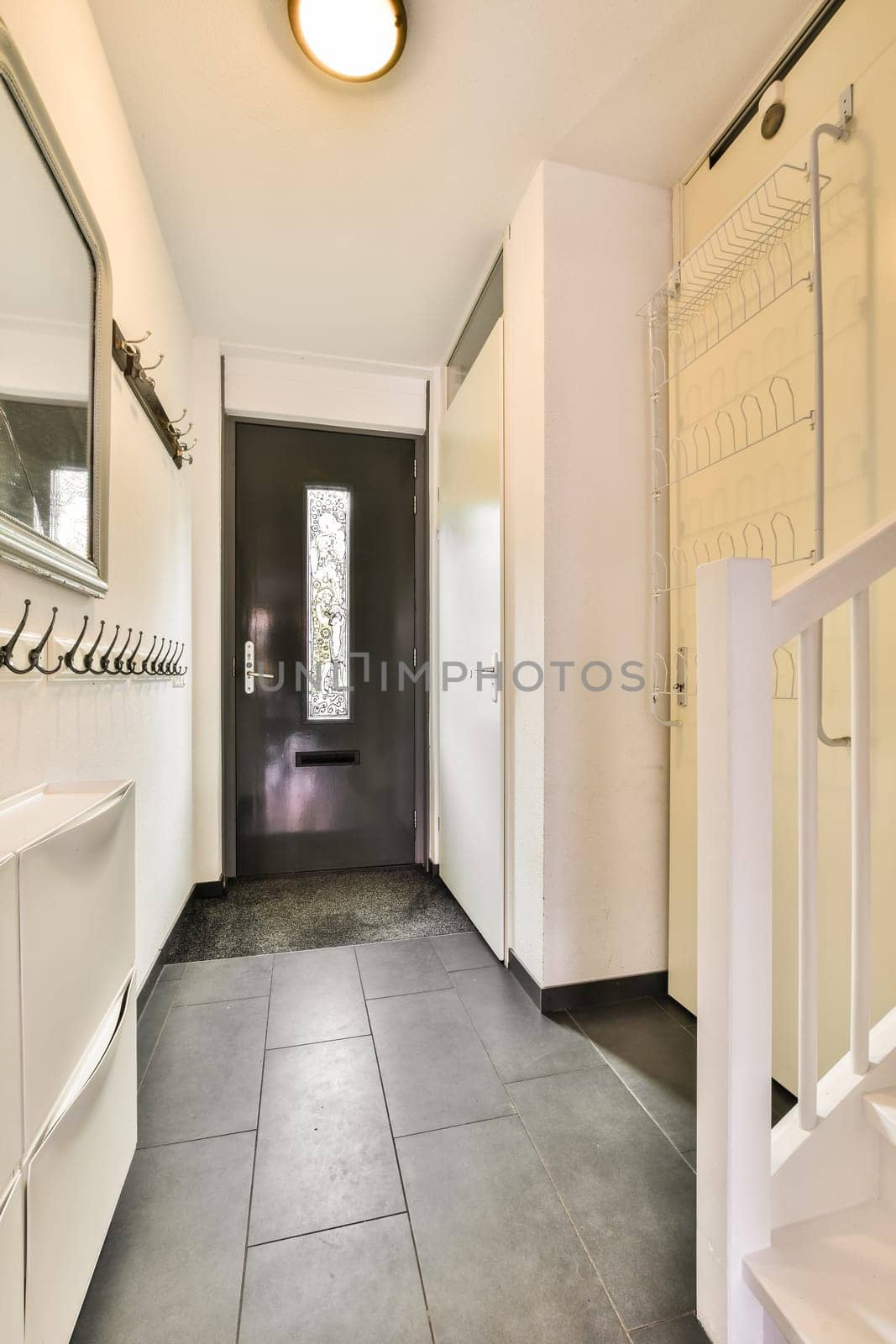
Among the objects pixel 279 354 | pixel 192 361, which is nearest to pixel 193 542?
pixel 192 361

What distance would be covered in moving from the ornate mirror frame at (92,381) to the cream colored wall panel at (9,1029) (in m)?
0.54

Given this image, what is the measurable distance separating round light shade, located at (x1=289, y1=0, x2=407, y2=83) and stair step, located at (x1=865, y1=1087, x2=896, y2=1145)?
236 centimetres

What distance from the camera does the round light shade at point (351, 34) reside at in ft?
4.21

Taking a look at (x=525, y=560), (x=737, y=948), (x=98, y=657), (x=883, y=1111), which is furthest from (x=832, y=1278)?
(x=98, y=657)

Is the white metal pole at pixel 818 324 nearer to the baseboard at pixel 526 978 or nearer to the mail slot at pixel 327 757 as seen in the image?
the baseboard at pixel 526 978

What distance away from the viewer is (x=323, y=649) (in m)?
2.95

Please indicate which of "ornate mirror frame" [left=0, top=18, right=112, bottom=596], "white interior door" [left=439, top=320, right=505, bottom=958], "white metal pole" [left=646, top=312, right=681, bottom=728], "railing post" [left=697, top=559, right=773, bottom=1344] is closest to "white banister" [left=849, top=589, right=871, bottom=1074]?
"railing post" [left=697, top=559, right=773, bottom=1344]

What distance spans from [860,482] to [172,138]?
207 cm

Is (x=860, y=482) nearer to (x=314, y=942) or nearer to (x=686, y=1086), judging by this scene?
(x=686, y=1086)

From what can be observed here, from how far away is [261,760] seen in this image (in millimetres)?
2881

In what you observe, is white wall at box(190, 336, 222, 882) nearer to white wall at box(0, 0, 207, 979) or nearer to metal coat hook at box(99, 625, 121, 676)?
white wall at box(0, 0, 207, 979)

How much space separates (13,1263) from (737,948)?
96 cm

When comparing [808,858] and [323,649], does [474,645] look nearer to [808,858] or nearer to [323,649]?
[323,649]

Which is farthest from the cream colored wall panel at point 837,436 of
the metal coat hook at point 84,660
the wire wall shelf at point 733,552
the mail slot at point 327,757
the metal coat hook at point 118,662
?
the mail slot at point 327,757
